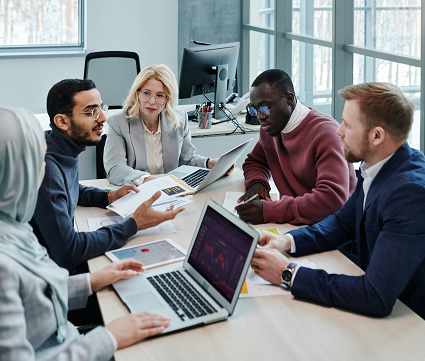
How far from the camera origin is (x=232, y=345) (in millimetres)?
1115

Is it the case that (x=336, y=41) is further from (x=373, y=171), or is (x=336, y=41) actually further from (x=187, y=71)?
(x=373, y=171)

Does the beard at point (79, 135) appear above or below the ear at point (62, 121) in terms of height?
below

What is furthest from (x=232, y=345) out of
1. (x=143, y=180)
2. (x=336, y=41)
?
(x=336, y=41)

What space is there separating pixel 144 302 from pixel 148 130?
4.88 feet

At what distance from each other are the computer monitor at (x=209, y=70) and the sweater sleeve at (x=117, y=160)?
3.31ft

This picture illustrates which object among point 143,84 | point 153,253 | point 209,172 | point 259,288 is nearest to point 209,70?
point 143,84

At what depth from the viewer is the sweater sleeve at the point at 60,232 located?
4.96 feet

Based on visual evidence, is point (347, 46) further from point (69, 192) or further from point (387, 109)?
point (69, 192)

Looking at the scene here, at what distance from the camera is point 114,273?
1373 millimetres

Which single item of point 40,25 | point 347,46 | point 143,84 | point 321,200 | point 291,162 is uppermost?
point 40,25

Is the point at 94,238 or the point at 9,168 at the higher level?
the point at 9,168

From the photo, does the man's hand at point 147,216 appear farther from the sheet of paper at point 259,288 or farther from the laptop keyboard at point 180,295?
the sheet of paper at point 259,288

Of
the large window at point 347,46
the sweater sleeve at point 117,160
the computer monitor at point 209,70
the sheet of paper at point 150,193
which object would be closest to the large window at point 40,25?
the large window at point 347,46

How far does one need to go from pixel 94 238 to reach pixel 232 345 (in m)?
0.67
